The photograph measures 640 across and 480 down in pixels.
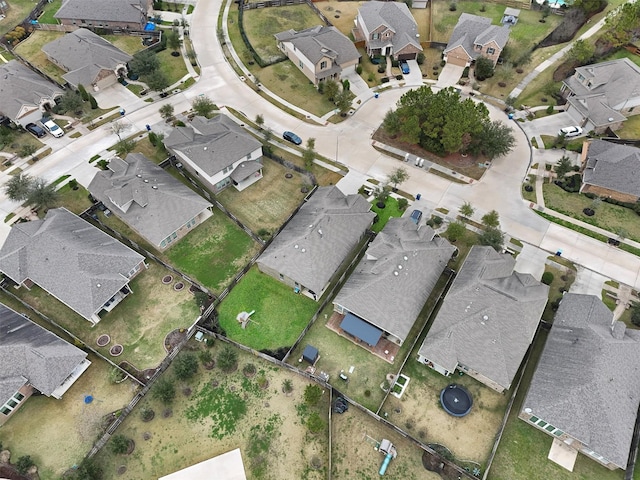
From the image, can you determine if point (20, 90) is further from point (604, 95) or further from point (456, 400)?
point (604, 95)

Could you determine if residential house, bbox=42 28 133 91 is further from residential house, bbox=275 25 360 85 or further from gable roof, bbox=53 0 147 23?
residential house, bbox=275 25 360 85

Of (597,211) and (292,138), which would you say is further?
(292,138)

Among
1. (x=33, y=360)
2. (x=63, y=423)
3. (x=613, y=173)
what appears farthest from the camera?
(x=613, y=173)

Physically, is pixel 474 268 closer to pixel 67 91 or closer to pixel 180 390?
pixel 180 390

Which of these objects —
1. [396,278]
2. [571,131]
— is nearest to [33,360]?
[396,278]

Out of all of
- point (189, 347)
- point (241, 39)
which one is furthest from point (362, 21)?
point (189, 347)

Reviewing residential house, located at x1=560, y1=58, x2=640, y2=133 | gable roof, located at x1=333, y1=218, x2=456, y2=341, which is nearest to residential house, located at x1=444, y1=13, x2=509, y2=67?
residential house, located at x1=560, y1=58, x2=640, y2=133

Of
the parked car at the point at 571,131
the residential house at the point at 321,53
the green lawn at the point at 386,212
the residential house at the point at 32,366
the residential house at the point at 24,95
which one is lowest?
the parked car at the point at 571,131

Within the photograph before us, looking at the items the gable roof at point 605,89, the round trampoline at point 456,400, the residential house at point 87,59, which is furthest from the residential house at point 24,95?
the gable roof at point 605,89

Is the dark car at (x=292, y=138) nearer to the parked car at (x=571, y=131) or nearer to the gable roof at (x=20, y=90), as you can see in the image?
the gable roof at (x=20, y=90)
